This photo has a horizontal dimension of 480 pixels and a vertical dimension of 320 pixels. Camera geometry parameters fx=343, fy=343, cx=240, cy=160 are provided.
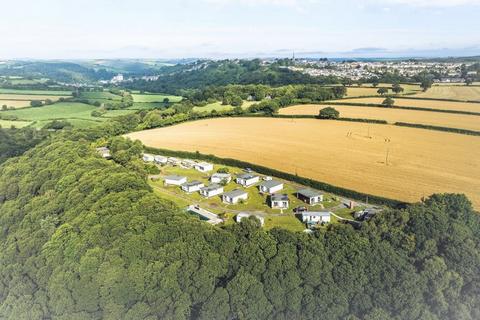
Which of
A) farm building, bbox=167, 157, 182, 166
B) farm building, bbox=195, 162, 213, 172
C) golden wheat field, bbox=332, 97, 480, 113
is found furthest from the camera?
golden wheat field, bbox=332, 97, 480, 113

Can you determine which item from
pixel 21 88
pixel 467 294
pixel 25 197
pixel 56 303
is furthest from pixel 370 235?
pixel 21 88

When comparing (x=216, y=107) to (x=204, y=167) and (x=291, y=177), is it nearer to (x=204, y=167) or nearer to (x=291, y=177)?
(x=204, y=167)

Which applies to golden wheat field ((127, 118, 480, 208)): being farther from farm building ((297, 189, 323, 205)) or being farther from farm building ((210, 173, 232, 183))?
farm building ((210, 173, 232, 183))

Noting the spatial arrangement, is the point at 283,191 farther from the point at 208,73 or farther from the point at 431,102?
the point at 208,73

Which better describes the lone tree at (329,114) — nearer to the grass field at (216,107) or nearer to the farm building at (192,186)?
the grass field at (216,107)

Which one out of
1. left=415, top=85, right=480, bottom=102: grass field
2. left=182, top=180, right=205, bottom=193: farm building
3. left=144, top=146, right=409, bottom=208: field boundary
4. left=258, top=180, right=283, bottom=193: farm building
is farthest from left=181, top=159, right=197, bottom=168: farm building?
left=415, top=85, right=480, bottom=102: grass field

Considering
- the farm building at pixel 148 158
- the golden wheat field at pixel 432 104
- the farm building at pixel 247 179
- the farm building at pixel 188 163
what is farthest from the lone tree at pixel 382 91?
the farm building at pixel 148 158

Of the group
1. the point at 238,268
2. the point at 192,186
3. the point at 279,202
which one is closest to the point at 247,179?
the point at 192,186

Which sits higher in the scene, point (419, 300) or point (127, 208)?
point (127, 208)
